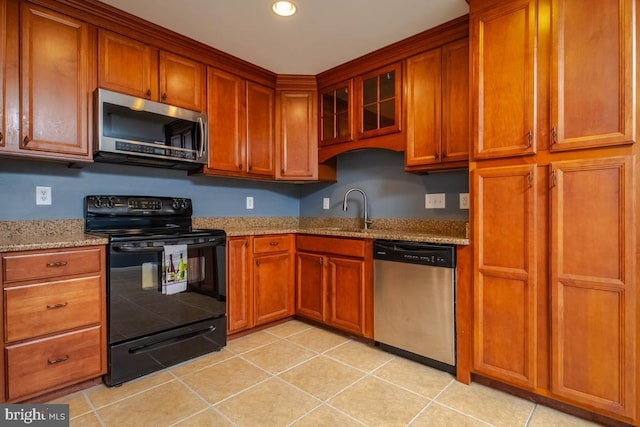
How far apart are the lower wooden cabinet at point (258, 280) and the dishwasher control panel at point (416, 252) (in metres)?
0.93

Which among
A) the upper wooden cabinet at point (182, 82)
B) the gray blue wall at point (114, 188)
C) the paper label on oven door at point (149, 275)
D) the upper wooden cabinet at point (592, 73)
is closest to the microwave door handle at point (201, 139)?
the upper wooden cabinet at point (182, 82)

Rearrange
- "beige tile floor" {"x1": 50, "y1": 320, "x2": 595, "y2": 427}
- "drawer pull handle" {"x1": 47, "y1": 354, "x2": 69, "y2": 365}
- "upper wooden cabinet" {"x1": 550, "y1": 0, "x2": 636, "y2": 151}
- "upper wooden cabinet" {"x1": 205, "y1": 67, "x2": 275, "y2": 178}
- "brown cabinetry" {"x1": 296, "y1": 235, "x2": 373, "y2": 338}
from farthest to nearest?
"upper wooden cabinet" {"x1": 205, "y1": 67, "x2": 275, "y2": 178}, "brown cabinetry" {"x1": 296, "y1": 235, "x2": 373, "y2": 338}, "drawer pull handle" {"x1": 47, "y1": 354, "x2": 69, "y2": 365}, "beige tile floor" {"x1": 50, "y1": 320, "x2": 595, "y2": 427}, "upper wooden cabinet" {"x1": 550, "y1": 0, "x2": 636, "y2": 151}

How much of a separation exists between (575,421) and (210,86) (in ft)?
10.6

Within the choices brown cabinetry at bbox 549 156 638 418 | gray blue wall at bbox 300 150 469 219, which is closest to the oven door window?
gray blue wall at bbox 300 150 469 219

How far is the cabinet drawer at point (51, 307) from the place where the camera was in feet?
5.36

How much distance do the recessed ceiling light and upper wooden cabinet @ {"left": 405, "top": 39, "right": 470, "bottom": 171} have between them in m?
A: 0.97

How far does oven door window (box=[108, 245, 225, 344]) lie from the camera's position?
195 centimetres

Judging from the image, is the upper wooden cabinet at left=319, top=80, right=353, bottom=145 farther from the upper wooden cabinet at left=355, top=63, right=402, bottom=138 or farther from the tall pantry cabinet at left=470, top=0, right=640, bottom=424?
the tall pantry cabinet at left=470, top=0, right=640, bottom=424

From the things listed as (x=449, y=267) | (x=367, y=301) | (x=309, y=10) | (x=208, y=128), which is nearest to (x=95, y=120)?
(x=208, y=128)

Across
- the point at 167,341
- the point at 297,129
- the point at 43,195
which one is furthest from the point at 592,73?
the point at 43,195

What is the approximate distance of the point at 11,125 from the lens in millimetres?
1807

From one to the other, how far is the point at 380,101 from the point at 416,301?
1.63 meters

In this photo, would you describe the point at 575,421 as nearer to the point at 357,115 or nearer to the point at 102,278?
the point at 357,115

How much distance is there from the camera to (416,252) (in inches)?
85.8
